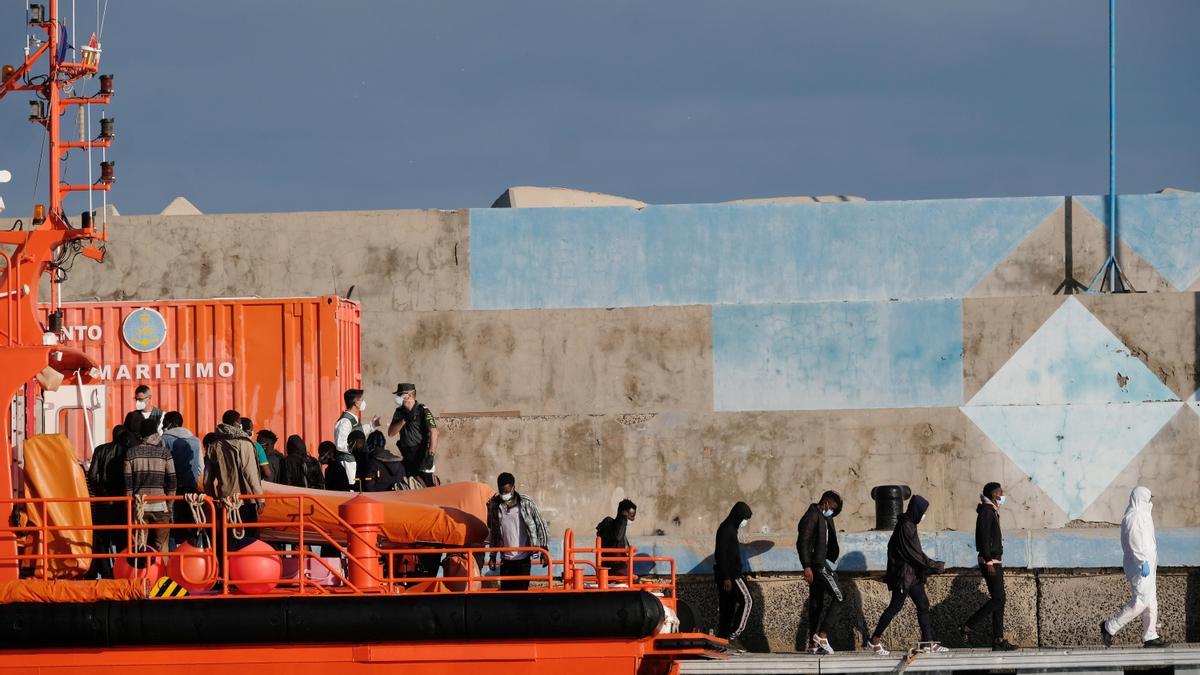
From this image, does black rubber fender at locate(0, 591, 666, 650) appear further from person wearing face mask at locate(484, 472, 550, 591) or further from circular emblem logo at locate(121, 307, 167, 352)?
circular emblem logo at locate(121, 307, 167, 352)

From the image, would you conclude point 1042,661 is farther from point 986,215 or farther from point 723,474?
point 986,215

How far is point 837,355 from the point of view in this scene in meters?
20.1

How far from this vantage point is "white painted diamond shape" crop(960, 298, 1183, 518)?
64.2 feet

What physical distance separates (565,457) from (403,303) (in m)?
3.06

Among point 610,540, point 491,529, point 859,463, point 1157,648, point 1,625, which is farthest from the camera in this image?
point 859,463

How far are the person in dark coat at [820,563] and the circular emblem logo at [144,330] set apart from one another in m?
7.40

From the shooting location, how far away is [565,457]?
19.8 metres

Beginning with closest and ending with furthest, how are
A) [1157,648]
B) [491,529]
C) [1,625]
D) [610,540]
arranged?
1. [1,625]
2. [491,529]
3. [1157,648]
4. [610,540]

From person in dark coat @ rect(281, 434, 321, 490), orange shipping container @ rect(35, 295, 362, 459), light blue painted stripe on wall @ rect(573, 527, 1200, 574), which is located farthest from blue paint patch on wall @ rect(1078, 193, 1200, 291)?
person in dark coat @ rect(281, 434, 321, 490)

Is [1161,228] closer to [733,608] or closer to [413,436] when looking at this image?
[733,608]

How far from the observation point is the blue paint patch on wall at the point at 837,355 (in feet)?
65.6

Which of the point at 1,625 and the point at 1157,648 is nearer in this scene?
the point at 1,625

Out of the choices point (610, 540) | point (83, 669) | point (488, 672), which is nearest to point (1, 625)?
point (83, 669)

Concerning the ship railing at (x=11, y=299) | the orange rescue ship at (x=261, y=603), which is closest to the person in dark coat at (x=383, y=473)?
the orange rescue ship at (x=261, y=603)
